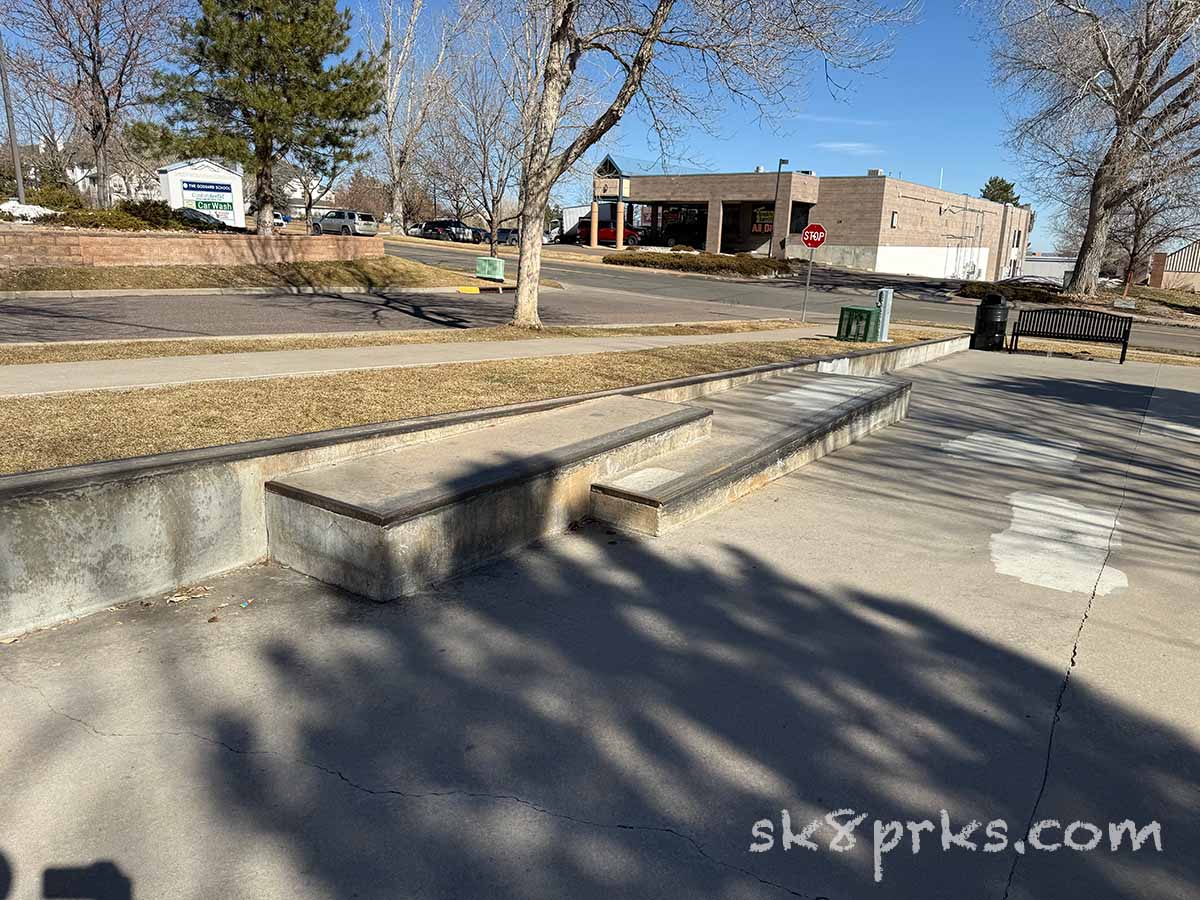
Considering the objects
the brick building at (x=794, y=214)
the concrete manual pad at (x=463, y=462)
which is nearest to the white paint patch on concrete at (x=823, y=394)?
the concrete manual pad at (x=463, y=462)

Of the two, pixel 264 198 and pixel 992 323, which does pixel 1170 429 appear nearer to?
pixel 992 323

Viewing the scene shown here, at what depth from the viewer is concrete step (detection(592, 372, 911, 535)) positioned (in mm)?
5293

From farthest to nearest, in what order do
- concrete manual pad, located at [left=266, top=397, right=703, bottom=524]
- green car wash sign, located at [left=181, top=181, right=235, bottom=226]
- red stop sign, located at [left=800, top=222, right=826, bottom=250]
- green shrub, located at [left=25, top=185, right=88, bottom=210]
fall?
green shrub, located at [left=25, top=185, right=88, bottom=210] < green car wash sign, located at [left=181, top=181, right=235, bottom=226] < red stop sign, located at [left=800, top=222, right=826, bottom=250] < concrete manual pad, located at [left=266, top=397, right=703, bottom=524]

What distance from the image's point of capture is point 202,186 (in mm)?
27781

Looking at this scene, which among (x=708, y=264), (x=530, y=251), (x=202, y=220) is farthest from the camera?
(x=708, y=264)

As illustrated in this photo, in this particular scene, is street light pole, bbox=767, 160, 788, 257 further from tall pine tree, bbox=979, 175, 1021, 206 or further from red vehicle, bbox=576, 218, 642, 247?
tall pine tree, bbox=979, 175, 1021, 206

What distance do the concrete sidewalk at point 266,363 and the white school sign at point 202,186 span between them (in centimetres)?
2042

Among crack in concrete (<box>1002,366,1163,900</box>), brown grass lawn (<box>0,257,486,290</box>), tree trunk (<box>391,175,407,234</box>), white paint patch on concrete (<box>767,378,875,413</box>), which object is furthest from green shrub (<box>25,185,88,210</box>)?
crack in concrete (<box>1002,366,1163,900</box>)

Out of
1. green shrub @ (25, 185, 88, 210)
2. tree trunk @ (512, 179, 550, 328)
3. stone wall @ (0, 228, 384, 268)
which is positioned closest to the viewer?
tree trunk @ (512, 179, 550, 328)

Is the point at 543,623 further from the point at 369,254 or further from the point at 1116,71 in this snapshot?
the point at 1116,71

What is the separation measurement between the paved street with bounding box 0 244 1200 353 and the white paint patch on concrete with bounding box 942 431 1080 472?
32.1ft

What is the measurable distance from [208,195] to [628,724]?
3002cm

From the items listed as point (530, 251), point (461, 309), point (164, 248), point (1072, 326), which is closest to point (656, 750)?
point (530, 251)

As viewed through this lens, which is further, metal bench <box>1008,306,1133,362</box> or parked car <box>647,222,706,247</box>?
parked car <box>647,222,706,247</box>
